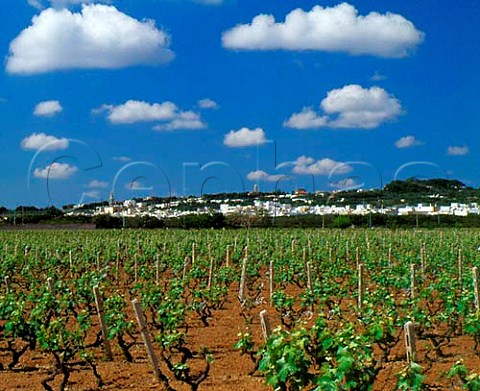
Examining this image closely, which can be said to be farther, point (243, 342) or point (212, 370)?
point (212, 370)

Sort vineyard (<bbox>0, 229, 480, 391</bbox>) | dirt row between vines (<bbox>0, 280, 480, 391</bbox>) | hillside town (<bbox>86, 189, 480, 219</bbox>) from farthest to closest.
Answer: hillside town (<bbox>86, 189, 480, 219</bbox>), dirt row between vines (<bbox>0, 280, 480, 391</bbox>), vineyard (<bbox>0, 229, 480, 391</bbox>)

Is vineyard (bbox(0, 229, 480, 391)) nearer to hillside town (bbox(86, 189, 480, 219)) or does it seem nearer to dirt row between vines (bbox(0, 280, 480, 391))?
dirt row between vines (bbox(0, 280, 480, 391))

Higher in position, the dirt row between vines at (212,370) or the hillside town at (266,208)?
the hillside town at (266,208)

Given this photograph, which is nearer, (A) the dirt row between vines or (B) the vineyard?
(B) the vineyard

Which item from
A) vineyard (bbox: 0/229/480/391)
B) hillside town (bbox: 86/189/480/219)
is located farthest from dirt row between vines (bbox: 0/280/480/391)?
hillside town (bbox: 86/189/480/219)

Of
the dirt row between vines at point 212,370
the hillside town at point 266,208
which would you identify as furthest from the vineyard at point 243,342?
the hillside town at point 266,208

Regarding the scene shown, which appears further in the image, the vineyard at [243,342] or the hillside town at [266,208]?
the hillside town at [266,208]

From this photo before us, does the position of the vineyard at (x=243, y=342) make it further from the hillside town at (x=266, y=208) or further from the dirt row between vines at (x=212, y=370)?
the hillside town at (x=266, y=208)

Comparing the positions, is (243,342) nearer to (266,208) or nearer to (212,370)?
(212,370)

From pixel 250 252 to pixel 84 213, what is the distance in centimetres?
5003

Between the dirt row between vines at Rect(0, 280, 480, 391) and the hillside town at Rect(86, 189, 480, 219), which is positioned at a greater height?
the hillside town at Rect(86, 189, 480, 219)

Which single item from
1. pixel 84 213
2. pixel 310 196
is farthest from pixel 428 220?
pixel 84 213

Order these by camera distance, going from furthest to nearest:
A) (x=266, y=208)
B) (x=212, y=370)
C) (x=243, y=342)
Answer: (x=266, y=208) < (x=212, y=370) < (x=243, y=342)

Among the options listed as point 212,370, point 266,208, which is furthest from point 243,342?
point 266,208
